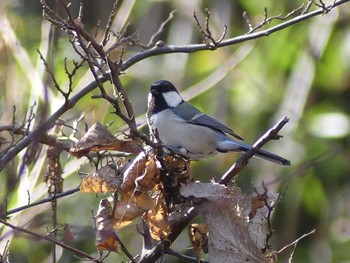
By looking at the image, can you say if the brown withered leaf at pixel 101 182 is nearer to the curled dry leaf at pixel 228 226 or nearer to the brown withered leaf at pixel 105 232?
the brown withered leaf at pixel 105 232

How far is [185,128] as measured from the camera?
4.01 metres

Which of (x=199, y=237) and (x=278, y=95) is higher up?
(x=278, y=95)

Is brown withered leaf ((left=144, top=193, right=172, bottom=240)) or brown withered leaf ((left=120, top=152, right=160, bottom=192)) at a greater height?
brown withered leaf ((left=120, top=152, right=160, bottom=192))

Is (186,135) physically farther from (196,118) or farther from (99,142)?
(99,142)

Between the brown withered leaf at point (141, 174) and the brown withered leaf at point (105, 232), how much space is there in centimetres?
11

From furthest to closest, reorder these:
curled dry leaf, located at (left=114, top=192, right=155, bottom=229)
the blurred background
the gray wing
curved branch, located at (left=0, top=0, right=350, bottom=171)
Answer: the blurred background < the gray wing < curved branch, located at (left=0, top=0, right=350, bottom=171) < curled dry leaf, located at (left=114, top=192, right=155, bottom=229)

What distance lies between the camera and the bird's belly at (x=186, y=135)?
12.9ft

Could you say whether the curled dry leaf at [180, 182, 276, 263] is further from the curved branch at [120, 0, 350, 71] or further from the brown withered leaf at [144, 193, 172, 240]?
the curved branch at [120, 0, 350, 71]

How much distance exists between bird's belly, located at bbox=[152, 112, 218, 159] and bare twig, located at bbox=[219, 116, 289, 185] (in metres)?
1.14

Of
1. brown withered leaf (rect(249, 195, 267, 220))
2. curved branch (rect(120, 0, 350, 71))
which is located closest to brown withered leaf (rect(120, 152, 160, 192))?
brown withered leaf (rect(249, 195, 267, 220))

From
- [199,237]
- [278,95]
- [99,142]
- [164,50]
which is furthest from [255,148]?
[278,95]

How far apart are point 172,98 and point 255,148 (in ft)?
4.96

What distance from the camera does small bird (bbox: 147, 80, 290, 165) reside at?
155 inches

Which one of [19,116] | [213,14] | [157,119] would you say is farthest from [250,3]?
[157,119]
